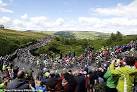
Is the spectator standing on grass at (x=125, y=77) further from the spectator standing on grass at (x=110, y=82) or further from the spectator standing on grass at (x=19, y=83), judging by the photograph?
the spectator standing on grass at (x=19, y=83)

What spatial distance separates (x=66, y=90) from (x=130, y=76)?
6.53ft

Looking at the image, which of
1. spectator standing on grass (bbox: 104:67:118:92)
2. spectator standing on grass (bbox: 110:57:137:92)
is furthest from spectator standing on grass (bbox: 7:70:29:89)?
spectator standing on grass (bbox: 104:67:118:92)

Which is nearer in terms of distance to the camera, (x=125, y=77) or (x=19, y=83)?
(x=19, y=83)

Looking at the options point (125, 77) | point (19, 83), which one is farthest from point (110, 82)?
point (19, 83)

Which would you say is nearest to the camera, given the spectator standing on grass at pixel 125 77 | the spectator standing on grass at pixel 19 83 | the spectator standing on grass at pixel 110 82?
the spectator standing on grass at pixel 19 83

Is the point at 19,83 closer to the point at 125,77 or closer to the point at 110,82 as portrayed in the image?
the point at 125,77

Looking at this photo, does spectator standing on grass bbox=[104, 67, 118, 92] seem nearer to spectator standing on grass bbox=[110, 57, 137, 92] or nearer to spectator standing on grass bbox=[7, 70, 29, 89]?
spectator standing on grass bbox=[110, 57, 137, 92]

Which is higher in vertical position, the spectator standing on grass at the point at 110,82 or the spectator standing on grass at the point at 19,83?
the spectator standing on grass at the point at 19,83

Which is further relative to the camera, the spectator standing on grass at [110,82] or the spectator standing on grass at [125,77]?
the spectator standing on grass at [110,82]

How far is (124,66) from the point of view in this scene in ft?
49.2

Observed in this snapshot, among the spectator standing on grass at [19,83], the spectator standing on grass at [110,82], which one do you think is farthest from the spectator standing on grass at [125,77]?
the spectator standing on grass at [19,83]

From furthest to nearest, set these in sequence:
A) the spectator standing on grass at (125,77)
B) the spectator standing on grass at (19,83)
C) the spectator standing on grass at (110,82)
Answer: the spectator standing on grass at (110,82)
the spectator standing on grass at (125,77)
the spectator standing on grass at (19,83)

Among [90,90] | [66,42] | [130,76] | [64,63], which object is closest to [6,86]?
[90,90]

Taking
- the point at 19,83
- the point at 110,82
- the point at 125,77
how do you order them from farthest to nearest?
the point at 110,82, the point at 125,77, the point at 19,83
